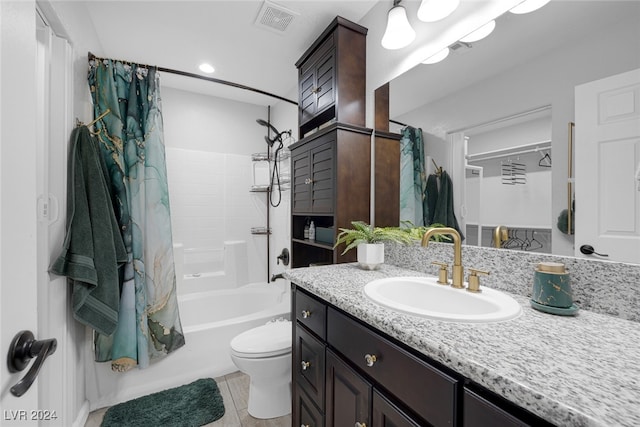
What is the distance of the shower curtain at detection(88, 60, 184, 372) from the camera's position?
171 cm

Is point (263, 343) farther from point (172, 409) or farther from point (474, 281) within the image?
point (474, 281)

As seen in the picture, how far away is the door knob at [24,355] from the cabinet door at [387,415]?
0.76m

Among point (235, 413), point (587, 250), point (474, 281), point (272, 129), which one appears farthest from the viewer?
point (272, 129)

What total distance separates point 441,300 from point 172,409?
5.84 feet

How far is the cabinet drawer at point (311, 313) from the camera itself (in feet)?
3.31

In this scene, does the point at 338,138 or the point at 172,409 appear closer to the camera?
the point at 338,138

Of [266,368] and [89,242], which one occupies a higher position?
[89,242]

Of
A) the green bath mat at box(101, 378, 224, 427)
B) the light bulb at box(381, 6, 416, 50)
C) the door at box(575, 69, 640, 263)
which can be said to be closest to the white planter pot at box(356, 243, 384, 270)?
the door at box(575, 69, 640, 263)

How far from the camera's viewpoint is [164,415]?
162 cm

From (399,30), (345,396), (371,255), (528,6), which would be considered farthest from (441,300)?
(399,30)

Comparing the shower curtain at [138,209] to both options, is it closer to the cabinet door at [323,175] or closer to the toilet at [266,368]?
the toilet at [266,368]

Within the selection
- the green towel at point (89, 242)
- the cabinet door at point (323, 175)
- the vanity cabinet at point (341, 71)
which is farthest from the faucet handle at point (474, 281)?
the green towel at point (89, 242)

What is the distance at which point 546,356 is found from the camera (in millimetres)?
526

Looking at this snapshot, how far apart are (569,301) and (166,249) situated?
216 centimetres
